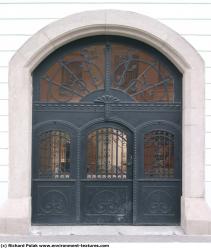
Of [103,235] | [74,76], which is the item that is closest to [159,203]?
[103,235]

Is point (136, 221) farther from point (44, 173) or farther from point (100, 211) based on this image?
point (44, 173)

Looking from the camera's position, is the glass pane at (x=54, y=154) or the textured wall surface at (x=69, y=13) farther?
the glass pane at (x=54, y=154)

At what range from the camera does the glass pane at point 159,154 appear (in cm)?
963

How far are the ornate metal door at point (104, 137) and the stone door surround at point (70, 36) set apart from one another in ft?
1.24

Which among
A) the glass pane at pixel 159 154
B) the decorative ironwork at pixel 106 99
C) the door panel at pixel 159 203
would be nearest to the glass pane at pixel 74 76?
the decorative ironwork at pixel 106 99

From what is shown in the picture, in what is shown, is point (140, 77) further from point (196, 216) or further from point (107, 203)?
point (196, 216)

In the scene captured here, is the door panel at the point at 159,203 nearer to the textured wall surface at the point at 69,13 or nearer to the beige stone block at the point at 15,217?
the textured wall surface at the point at 69,13

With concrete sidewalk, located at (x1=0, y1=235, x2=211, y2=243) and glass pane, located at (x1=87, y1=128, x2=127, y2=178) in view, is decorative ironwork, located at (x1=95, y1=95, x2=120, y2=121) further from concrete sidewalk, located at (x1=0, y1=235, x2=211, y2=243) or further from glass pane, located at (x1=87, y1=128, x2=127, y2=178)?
concrete sidewalk, located at (x1=0, y1=235, x2=211, y2=243)

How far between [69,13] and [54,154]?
265 cm

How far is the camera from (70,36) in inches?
367

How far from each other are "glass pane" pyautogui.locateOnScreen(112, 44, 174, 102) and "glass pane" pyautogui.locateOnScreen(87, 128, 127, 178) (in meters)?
0.84

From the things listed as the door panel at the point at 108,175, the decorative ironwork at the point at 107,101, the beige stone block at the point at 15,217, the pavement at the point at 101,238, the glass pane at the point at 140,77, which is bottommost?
the pavement at the point at 101,238

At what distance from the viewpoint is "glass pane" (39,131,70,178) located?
9.59m

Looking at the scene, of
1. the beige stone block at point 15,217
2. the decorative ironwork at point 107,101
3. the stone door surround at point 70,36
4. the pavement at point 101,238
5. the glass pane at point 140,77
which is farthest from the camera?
the glass pane at point 140,77
